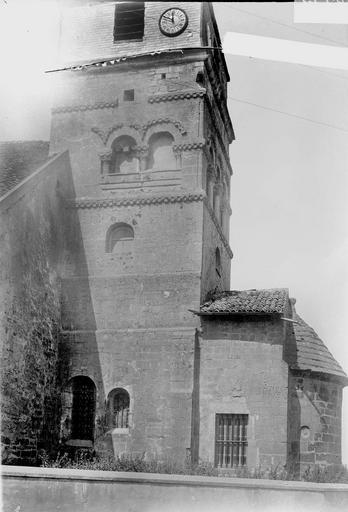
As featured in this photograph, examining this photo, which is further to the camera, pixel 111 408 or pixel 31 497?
pixel 111 408

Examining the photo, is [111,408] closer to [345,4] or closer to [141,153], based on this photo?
[141,153]

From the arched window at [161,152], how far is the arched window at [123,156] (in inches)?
20.7

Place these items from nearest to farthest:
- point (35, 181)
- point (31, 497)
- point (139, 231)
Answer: point (31, 497), point (35, 181), point (139, 231)

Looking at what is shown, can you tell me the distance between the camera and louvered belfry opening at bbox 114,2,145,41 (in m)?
22.0

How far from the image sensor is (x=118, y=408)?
63.7ft

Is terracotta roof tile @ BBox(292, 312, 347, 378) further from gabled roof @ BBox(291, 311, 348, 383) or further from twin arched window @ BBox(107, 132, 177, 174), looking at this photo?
twin arched window @ BBox(107, 132, 177, 174)

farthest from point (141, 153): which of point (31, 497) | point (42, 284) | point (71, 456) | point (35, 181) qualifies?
point (31, 497)

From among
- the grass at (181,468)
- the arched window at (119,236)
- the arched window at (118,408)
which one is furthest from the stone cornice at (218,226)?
the grass at (181,468)

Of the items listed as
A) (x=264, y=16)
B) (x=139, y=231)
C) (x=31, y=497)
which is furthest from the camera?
(x=139, y=231)

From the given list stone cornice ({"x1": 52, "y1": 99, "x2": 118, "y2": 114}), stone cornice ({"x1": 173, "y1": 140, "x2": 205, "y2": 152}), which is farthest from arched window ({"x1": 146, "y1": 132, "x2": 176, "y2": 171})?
stone cornice ({"x1": 52, "y1": 99, "x2": 118, "y2": 114})

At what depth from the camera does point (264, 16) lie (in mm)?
14039

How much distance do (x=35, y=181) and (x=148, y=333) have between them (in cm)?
528

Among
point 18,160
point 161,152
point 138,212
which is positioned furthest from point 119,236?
point 18,160

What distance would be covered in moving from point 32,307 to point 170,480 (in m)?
8.09
